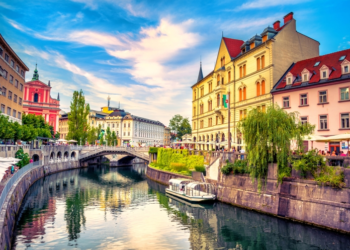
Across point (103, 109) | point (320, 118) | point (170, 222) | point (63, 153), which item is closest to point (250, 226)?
point (170, 222)

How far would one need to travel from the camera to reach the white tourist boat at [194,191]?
3453 cm

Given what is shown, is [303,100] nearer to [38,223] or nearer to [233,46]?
[233,46]

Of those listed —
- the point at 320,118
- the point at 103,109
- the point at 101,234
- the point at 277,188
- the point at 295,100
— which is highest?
the point at 103,109

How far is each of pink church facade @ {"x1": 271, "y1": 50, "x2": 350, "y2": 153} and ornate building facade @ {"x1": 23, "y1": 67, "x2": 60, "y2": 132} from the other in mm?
88933

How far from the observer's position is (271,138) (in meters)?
27.6

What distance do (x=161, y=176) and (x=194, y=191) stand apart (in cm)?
1822

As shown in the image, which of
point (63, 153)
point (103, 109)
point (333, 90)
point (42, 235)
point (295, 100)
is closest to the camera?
point (42, 235)

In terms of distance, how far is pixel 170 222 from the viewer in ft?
88.0

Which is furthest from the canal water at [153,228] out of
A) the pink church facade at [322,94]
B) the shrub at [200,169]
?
the pink church facade at [322,94]

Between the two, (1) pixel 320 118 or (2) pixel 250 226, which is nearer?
(2) pixel 250 226

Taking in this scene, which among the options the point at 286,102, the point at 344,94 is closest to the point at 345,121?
the point at 344,94

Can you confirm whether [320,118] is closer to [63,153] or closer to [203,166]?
[203,166]

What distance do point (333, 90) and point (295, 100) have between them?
220 inches

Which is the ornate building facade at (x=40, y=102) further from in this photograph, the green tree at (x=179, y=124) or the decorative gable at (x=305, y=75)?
the decorative gable at (x=305, y=75)
